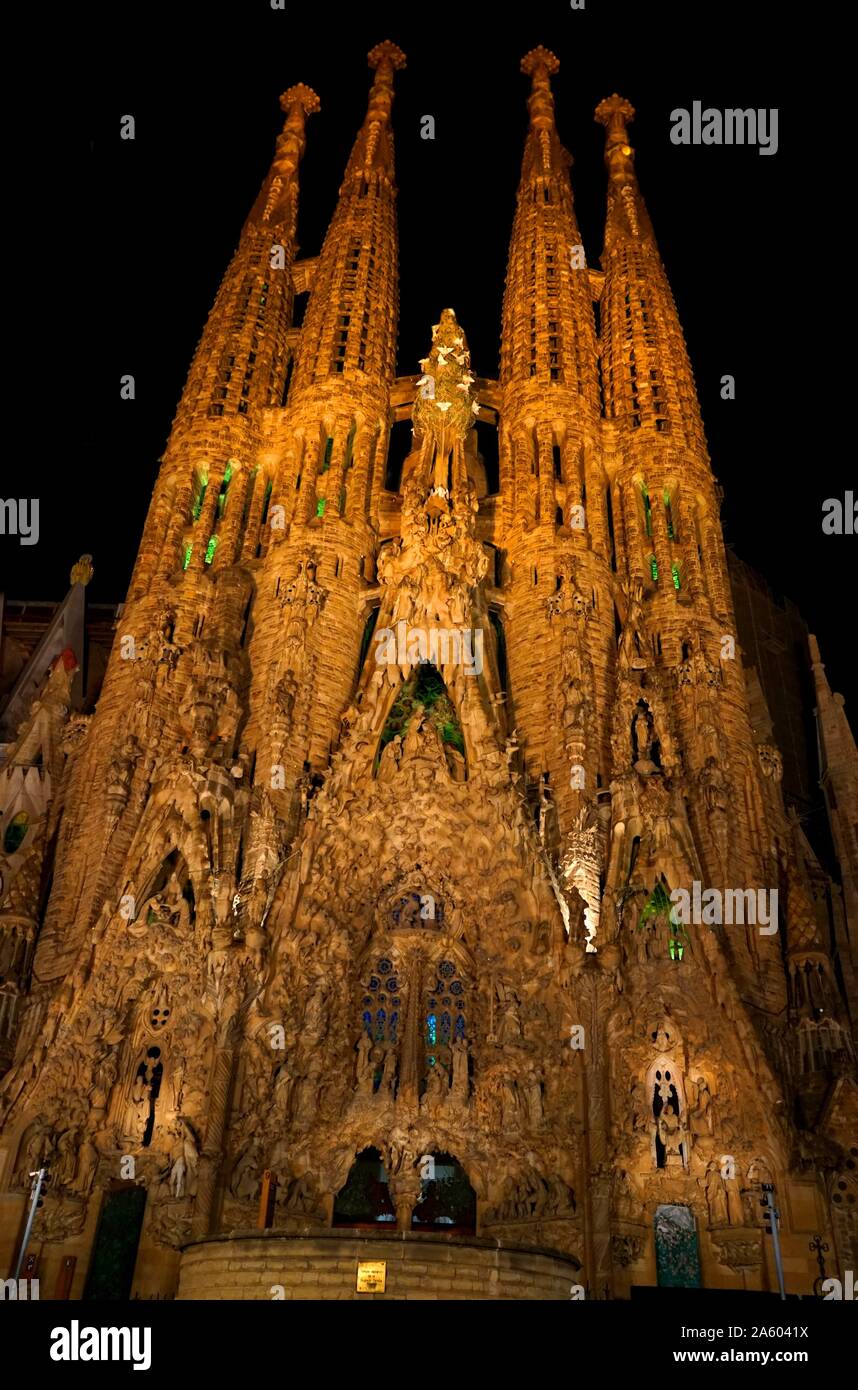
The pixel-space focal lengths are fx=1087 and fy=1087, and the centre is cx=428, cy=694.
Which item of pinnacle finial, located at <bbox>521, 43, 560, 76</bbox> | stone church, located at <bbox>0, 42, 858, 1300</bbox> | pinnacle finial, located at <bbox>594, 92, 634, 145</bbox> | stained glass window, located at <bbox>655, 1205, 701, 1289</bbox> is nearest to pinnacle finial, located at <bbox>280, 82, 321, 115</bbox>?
pinnacle finial, located at <bbox>521, 43, 560, 76</bbox>

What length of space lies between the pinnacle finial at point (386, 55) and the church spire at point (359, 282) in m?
4.92

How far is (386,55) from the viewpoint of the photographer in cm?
4772

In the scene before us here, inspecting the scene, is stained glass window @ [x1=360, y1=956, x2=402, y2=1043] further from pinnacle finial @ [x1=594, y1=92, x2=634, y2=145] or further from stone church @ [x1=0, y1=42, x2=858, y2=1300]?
pinnacle finial @ [x1=594, y1=92, x2=634, y2=145]

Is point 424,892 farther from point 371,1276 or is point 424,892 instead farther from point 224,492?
point 224,492

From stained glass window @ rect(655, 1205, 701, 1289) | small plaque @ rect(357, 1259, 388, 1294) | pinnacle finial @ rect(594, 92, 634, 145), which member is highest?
pinnacle finial @ rect(594, 92, 634, 145)

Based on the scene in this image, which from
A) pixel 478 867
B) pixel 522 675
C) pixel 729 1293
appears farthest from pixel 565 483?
pixel 729 1293

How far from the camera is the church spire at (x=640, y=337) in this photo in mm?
33312

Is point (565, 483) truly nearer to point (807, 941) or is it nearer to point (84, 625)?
point (807, 941)

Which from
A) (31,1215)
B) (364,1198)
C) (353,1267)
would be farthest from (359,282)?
(353,1267)

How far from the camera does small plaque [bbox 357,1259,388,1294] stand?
14.9 metres

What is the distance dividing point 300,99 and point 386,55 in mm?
4824

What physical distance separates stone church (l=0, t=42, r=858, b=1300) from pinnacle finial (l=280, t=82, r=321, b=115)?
18567mm

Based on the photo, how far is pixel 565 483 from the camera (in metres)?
31.6

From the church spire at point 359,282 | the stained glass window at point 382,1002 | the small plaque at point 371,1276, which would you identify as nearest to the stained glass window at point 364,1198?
the stained glass window at point 382,1002
